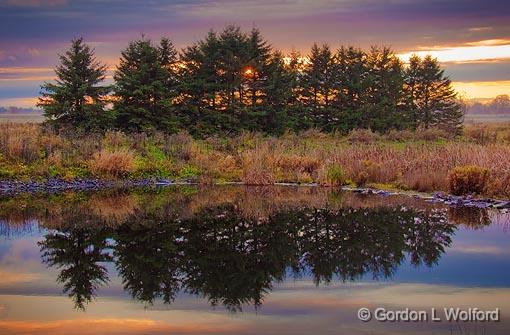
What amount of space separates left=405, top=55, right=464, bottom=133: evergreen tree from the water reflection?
44.6 metres

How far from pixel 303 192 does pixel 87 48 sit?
1991 centimetres

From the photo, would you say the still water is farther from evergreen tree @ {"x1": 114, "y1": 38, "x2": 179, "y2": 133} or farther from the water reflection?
evergreen tree @ {"x1": 114, "y1": 38, "x2": 179, "y2": 133}

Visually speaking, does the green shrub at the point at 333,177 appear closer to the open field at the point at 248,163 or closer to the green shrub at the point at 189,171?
the open field at the point at 248,163

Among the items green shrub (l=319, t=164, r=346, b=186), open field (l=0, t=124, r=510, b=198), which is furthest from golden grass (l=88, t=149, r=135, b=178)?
green shrub (l=319, t=164, r=346, b=186)

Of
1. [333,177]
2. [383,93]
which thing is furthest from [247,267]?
[383,93]

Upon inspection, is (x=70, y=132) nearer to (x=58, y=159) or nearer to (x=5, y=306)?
(x=58, y=159)

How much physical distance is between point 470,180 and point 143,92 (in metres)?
25.2

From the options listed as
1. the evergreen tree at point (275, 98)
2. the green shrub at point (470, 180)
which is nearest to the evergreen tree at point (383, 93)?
the evergreen tree at point (275, 98)

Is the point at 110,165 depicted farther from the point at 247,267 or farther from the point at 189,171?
the point at 247,267

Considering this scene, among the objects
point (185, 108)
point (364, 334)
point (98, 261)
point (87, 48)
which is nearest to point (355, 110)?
point (185, 108)

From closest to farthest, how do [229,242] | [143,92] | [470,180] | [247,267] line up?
[247,267]
[229,242]
[470,180]
[143,92]

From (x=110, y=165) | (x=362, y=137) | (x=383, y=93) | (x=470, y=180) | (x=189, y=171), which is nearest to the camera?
(x=470, y=180)

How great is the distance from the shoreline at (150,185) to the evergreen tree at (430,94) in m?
40.3

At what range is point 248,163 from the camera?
27.3m
